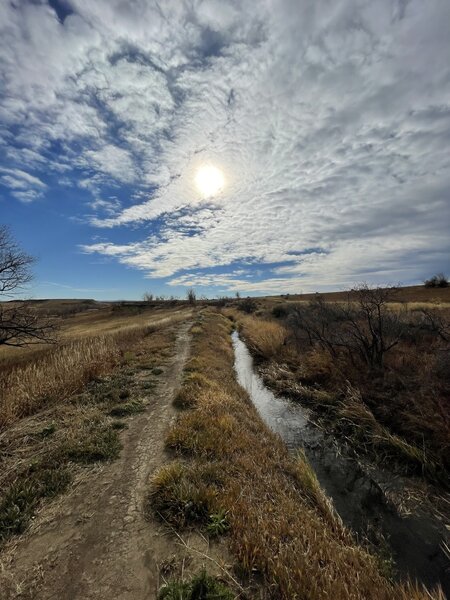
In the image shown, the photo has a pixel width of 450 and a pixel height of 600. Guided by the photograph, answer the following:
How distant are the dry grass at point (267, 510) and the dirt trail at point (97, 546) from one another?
0.49 metres

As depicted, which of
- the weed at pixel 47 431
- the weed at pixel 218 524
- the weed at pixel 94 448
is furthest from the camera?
the weed at pixel 47 431

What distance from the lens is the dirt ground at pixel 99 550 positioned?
3758 millimetres

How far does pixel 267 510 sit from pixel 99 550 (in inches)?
105

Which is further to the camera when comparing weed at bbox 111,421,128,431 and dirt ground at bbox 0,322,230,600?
weed at bbox 111,421,128,431

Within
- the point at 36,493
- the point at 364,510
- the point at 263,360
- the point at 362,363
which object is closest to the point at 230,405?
the point at 364,510

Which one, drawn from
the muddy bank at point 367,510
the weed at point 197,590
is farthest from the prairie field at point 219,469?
the muddy bank at point 367,510

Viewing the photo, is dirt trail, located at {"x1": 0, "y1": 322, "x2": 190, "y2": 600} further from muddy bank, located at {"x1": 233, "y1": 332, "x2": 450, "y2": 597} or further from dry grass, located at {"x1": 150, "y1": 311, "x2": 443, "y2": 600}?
muddy bank, located at {"x1": 233, "y1": 332, "x2": 450, "y2": 597}

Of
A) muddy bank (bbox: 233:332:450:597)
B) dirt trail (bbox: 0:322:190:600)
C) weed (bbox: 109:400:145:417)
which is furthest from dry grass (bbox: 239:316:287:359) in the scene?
dirt trail (bbox: 0:322:190:600)

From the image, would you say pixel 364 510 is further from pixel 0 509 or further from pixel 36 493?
pixel 0 509

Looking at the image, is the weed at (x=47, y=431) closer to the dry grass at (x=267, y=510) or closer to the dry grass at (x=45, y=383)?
the dry grass at (x=45, y=383)

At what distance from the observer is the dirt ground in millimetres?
3758

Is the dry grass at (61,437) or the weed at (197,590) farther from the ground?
the dry grass at (61,437)

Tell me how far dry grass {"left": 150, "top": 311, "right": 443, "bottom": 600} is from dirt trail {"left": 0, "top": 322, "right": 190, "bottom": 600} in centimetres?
49

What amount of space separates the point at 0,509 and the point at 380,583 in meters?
5.96
